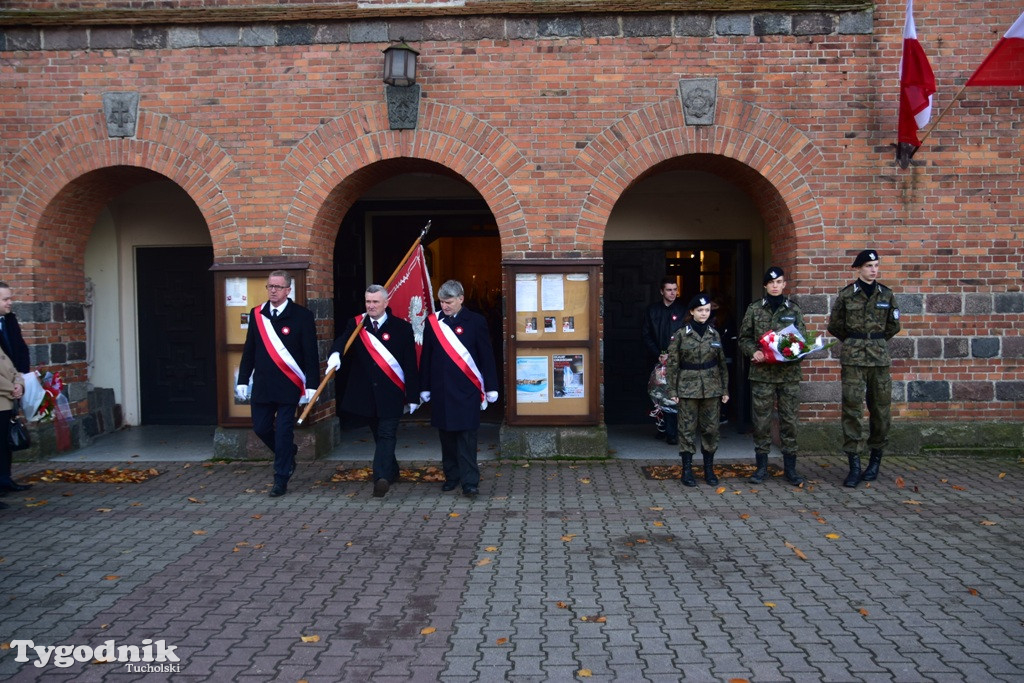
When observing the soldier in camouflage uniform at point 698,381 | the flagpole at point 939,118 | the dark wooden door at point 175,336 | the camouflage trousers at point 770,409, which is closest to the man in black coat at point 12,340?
the dark wooden door at point 175,336

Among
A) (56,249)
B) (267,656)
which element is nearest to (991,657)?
(267,656)

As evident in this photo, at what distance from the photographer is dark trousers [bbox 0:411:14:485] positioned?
24.6 feet

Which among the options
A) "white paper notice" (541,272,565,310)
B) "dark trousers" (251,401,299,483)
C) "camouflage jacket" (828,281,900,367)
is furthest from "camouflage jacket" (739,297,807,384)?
"dark trousers" (251,401,299,483)

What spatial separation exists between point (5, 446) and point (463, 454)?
4177 millimetres

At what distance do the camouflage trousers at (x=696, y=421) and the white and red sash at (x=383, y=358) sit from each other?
2.63 metres

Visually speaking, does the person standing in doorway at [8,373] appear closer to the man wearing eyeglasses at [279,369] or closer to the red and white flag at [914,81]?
the man wearing eyeglasses at [279,369]

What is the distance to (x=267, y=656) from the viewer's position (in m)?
4.21

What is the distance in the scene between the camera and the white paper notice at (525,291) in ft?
29.4

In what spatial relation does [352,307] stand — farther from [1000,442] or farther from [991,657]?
[991,657]

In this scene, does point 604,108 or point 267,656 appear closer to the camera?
point 267,656

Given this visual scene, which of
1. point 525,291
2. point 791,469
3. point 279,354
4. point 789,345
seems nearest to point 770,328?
point 789,345

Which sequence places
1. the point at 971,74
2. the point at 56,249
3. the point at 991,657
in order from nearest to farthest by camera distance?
the point at 991,657, the point at 971,74, the point at 56,249

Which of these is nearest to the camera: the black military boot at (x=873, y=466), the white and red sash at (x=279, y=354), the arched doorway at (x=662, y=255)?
the white and red sash at (x=279, y=354)

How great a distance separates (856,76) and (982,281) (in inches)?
102
